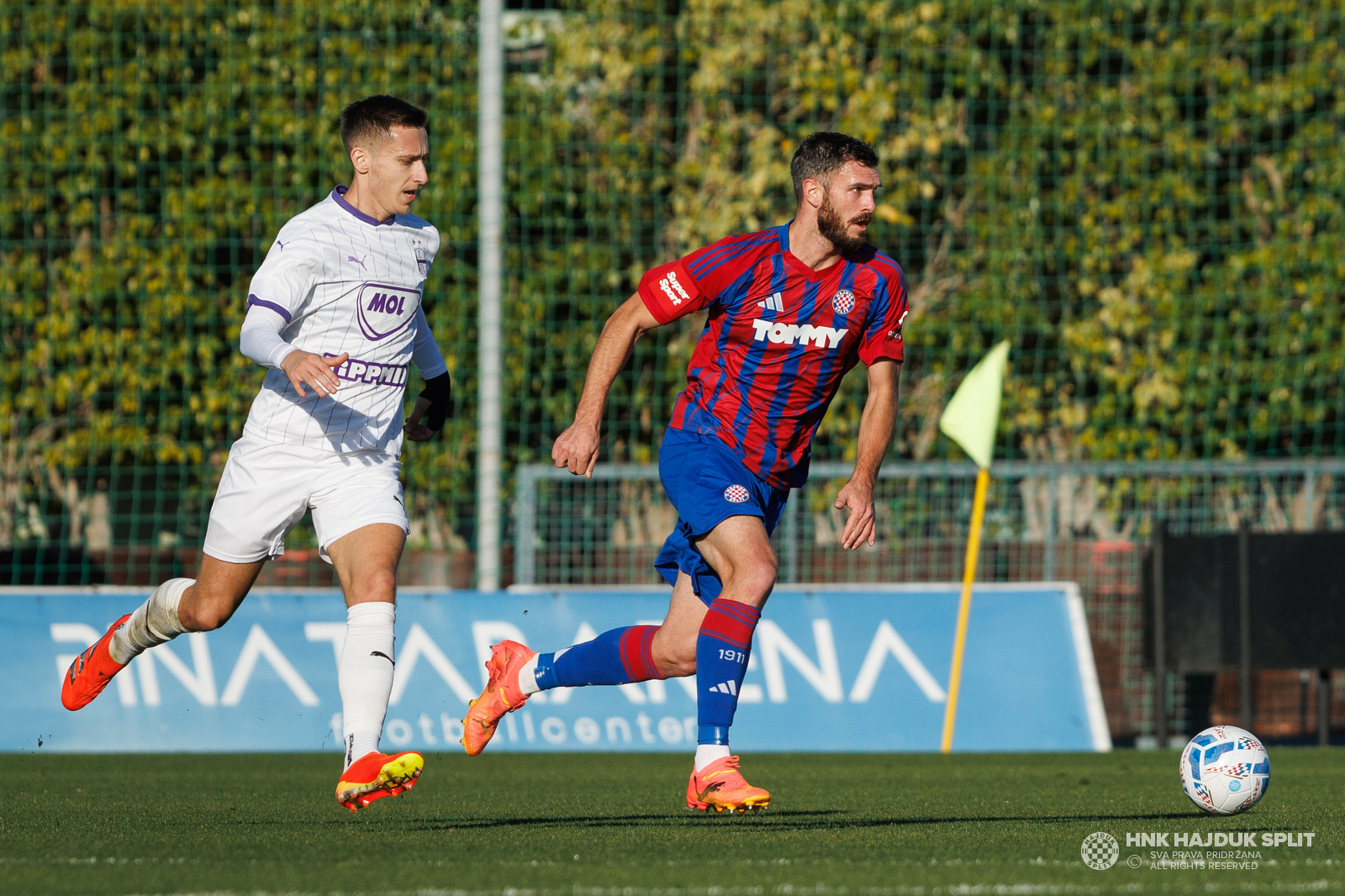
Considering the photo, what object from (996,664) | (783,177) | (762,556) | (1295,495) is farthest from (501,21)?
(762,556)

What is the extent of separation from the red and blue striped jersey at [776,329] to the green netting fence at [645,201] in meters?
7.15

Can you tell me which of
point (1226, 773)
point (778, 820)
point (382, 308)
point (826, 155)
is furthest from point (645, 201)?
point (1226, 773)

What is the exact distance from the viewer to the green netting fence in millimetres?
13242

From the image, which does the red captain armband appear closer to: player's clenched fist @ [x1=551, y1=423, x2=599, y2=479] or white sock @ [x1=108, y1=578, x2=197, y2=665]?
player's clenched fist @ [x1=551, y1=423, x2=599, y2=479]

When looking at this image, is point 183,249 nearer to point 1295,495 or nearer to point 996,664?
point 996,664

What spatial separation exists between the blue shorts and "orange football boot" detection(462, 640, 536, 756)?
579 millimetres

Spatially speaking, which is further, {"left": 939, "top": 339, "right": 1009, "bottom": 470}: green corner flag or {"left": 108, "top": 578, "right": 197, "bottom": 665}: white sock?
{"left": 939, "top": 339, "right": 1009, "bottom": 470}: green corner flag

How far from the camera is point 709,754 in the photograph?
16.4ft

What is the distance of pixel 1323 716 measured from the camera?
1005cm

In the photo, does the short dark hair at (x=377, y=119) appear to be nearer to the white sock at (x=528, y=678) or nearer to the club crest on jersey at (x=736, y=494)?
the club crest on jersey at (x=736, y=494)

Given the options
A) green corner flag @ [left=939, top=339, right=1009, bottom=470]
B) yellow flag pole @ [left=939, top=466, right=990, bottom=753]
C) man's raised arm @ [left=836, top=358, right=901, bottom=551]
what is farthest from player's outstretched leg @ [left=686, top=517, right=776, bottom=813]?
green corner flag @ [left=939, top=339, right=1009, bottom=470]

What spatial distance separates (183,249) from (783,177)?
461cm

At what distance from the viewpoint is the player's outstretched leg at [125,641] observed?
213 inches

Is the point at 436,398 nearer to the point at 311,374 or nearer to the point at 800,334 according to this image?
the point at 311,374
